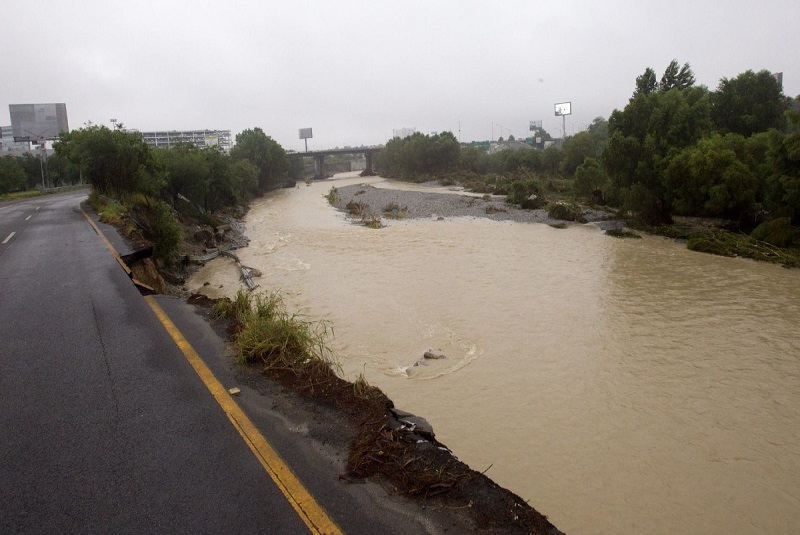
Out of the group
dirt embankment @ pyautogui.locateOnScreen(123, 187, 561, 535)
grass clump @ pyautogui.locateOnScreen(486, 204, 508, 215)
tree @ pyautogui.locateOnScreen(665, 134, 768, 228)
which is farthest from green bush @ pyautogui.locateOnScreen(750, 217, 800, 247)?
dirt embankment @ pyautogui.locateOnScreen(123, 187, 561, 535)

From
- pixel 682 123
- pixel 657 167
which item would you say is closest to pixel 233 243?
pixel 657 167

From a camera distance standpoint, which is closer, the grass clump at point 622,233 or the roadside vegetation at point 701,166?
the roadside vegetation at point 701,166

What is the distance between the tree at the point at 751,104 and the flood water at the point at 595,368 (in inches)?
828

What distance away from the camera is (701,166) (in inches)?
1115

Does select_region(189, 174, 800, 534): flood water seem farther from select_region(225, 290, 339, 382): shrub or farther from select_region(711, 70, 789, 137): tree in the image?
select_region(711, 70, 789, 137): tree

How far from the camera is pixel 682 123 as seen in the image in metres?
31.8

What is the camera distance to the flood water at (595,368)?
7.82 meters

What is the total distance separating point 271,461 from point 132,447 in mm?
1413

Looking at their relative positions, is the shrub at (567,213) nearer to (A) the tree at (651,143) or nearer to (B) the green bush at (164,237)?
(A) the tree at (651,143)

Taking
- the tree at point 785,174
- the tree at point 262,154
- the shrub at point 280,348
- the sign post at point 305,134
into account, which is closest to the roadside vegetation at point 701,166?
the tree at point 785,174

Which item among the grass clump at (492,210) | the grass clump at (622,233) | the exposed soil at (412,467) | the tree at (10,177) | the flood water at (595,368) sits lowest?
the flood water at (595,368)

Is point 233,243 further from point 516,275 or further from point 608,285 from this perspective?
point 608,285

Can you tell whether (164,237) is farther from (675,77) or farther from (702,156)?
(675,77)

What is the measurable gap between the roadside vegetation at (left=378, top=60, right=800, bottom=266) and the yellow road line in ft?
81.3
